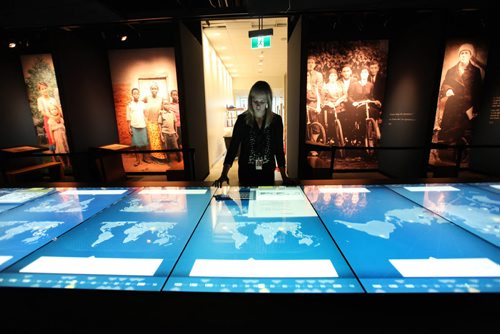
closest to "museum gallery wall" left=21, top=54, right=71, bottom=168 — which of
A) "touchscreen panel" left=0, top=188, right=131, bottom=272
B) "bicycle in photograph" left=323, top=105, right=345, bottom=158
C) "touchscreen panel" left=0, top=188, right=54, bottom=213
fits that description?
"touchscreen panel" left=0, top=188, right=54, bottom=213

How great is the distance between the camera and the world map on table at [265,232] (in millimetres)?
1080

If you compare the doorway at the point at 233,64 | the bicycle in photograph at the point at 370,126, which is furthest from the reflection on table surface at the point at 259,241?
the bicycle in photograph at the point at 370,126

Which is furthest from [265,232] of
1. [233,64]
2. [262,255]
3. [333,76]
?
[233,64]

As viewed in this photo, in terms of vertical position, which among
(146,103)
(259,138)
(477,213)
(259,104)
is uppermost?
(146,103)

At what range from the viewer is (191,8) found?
3100 mm

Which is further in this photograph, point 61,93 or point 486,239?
point 61,93

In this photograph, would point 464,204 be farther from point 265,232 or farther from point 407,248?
point 265,232

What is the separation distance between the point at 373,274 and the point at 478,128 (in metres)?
7.15

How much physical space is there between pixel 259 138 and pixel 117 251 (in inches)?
55.4

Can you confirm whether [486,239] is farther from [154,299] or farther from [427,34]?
[427,34]

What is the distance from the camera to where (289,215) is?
4.45 feet

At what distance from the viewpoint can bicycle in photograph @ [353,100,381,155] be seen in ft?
18.4

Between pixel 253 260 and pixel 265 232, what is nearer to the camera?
pixel 253 260

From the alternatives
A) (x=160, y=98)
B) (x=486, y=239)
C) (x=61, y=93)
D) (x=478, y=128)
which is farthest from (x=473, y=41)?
(x=61, y=93)
